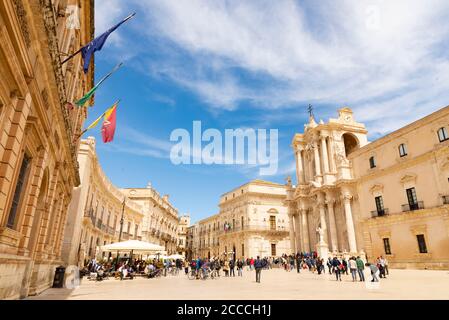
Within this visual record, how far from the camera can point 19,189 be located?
7.72 meters

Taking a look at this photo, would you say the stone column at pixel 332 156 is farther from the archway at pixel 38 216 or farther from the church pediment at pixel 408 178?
the archway at pixel 38 216

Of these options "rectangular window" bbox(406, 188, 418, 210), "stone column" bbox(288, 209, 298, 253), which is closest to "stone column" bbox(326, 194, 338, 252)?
"stone column" bbox(288, 209, 298, 253)

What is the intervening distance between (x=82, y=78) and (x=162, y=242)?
40951 millimetres

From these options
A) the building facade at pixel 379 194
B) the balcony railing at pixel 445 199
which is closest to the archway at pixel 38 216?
the building facade at pixel 379 194

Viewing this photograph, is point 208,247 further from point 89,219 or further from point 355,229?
point 89,219

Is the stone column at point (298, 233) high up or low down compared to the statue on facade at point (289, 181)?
down

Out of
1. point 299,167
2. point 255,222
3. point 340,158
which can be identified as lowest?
point 255,222

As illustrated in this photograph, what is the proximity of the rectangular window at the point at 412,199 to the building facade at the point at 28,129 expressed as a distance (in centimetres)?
2414

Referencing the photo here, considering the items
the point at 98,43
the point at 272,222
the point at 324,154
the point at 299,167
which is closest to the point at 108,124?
the point at 98,43

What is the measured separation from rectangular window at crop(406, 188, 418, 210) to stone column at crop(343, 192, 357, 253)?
7.34 metres

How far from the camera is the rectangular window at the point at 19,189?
7326 mm

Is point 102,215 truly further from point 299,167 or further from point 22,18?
point 22,18

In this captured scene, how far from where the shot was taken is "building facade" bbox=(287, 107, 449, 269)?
2152 centimetres

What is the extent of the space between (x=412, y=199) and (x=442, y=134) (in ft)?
17.6
